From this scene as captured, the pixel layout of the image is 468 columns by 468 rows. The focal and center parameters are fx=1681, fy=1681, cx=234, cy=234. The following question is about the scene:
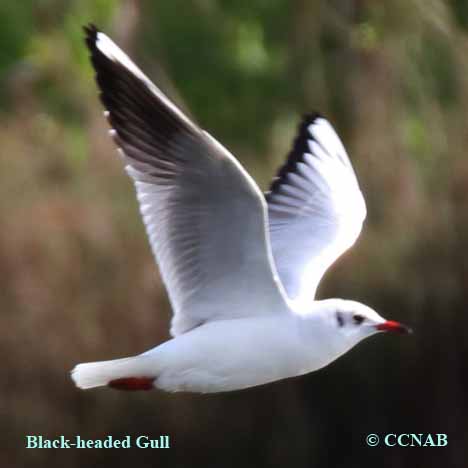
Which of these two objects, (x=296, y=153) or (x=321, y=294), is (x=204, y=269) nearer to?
(x=296, y=153)

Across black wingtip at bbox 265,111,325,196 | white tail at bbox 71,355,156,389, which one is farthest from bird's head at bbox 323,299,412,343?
black wingtip at bbox 265,111,325,196

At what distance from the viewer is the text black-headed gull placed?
12.6 feet

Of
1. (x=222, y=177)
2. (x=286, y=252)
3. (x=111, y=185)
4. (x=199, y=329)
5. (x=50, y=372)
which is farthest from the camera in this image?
(x=111, y=185)

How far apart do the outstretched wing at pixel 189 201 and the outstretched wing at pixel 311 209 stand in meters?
0.25

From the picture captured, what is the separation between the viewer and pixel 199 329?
4098mm

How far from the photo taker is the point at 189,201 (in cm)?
396

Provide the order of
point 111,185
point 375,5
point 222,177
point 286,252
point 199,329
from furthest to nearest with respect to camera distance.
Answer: point 375,5 → point 111,185 → point 286,252 → point 199,329 → point 222,177

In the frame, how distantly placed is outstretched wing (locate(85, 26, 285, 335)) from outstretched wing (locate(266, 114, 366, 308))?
25 cm

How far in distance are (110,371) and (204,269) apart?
34 cm

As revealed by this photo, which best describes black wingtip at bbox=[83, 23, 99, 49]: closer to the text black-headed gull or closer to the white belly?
the text black-headed gull

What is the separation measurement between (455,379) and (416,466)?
393mm

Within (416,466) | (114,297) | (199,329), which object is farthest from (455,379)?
(199,329)

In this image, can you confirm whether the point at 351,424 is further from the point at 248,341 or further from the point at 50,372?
the point at 248,341

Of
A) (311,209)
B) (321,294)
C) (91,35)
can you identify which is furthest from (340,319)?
(321,294)
